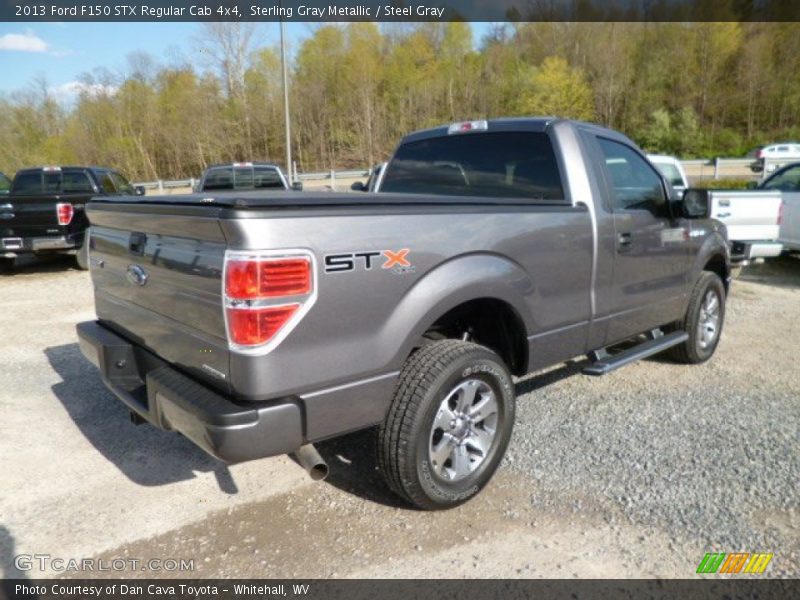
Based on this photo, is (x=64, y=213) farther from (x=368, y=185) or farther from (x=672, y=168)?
(x=672, y=168)

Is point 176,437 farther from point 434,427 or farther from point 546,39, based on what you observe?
point 546,39

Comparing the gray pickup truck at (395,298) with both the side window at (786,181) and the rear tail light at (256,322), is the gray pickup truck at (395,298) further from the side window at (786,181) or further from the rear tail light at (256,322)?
the side window at (786,181)

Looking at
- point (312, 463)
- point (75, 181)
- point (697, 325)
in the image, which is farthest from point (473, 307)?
point (75, 181)

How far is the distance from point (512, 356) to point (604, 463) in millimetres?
822

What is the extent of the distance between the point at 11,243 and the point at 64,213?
3.08 ft

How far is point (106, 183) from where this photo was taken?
11430 millimetres

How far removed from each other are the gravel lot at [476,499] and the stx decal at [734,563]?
0.12 ft

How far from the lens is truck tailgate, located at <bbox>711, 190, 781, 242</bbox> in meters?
7.96

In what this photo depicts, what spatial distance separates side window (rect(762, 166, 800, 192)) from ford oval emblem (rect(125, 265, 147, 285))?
1005cm

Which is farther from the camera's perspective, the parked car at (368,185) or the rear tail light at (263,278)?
the parked car at (368,185)

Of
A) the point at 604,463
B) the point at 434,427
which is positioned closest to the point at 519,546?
the point at 434,427

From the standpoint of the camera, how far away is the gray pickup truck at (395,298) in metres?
2.23

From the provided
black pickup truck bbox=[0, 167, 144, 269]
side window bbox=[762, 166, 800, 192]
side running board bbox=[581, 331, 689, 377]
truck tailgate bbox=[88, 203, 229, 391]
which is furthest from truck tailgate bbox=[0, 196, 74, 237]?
side window bbox=[762, 166, 800, 192]

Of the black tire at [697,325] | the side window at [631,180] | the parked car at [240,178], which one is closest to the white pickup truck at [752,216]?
the black tire at [697,325]
